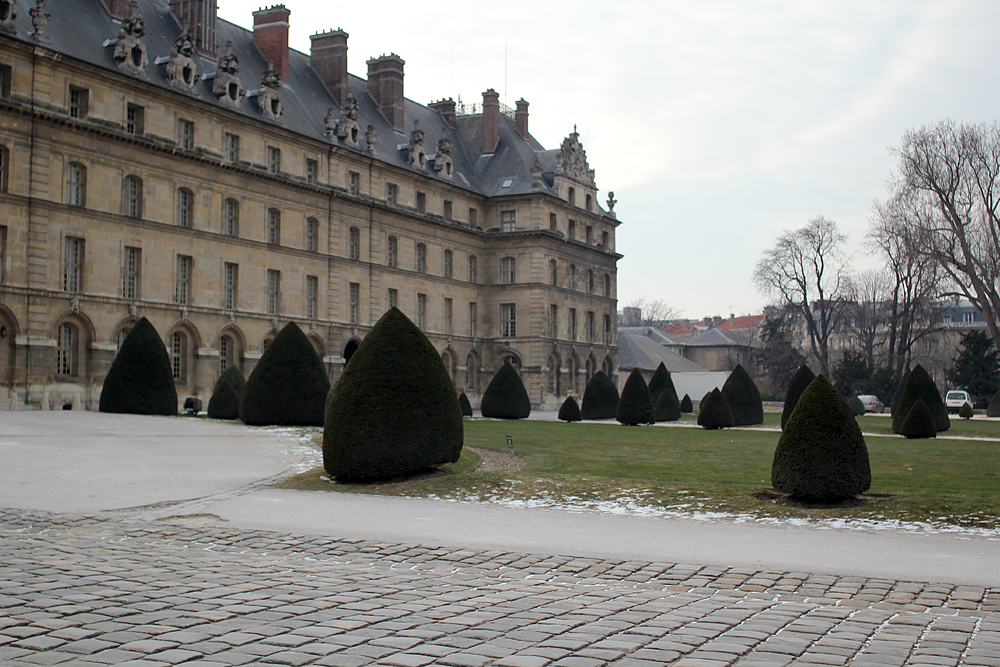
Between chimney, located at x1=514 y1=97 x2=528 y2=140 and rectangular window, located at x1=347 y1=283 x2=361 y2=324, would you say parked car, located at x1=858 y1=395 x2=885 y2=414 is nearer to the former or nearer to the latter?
chimney, located at x1=514 y1=97 x2=528 y2=140

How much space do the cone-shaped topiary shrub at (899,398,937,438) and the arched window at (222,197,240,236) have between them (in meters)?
27.7

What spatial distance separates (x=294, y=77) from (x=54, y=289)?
768 inches

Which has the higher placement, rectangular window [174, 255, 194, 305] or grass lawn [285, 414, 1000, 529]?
rectangular window [174, 255, 194, 305]

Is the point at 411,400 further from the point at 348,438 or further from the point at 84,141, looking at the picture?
the point at 84,141

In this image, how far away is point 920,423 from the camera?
29.9 m

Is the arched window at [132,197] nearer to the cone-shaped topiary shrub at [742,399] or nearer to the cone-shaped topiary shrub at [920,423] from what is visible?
the cone-shaped topiary shrub at [742,399]

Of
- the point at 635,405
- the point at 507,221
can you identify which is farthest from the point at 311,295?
the point at 635,405

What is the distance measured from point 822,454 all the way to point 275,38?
139 ft

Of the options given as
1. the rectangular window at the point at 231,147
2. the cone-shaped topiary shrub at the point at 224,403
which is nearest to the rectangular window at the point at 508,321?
the rectangular window at the point at 231,147

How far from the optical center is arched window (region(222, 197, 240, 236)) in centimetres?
4238

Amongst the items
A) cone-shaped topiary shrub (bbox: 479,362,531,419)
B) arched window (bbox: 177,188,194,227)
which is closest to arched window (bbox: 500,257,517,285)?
cone-shaped topiary shrub (bbox: 479,362,531,419)

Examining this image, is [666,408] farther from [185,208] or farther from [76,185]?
[76,185]

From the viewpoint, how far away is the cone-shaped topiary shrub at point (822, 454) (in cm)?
1266

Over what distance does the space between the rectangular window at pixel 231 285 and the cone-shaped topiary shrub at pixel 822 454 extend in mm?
33136
